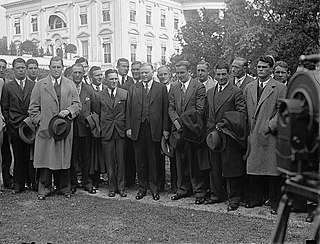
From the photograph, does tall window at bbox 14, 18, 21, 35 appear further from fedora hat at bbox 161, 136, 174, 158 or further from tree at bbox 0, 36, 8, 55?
fedora hat at bbox 161, 136, 174, 158

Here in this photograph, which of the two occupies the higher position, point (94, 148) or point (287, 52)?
point (287, 52)

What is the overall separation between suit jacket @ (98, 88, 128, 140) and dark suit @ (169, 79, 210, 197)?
846 mm

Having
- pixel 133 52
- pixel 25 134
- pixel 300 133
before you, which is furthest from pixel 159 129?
pixel 133 52

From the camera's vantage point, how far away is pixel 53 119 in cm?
706

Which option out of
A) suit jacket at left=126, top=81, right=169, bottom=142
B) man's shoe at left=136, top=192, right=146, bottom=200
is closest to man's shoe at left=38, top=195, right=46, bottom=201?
man's shoe at left=136, top=192, right=146, bottom=200

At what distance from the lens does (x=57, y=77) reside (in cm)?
729

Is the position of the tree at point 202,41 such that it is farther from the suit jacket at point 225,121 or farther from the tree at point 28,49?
the suit jacket at point 225,121

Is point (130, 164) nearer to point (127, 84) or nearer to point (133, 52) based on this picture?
point (127, 84)

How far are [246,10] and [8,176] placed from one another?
20.2 m

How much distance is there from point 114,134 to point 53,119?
3.25 feet

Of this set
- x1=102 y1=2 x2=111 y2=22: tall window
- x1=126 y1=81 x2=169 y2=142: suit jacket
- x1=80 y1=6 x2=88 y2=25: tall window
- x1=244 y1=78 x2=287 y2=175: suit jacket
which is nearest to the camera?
x1=244 y1=78 x2=287 y2=175: suit jacket

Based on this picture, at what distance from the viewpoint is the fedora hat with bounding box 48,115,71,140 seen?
7031 millimetres

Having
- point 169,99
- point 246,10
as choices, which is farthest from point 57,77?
point 246,10

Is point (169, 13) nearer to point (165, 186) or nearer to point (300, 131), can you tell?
point (165, 186)
